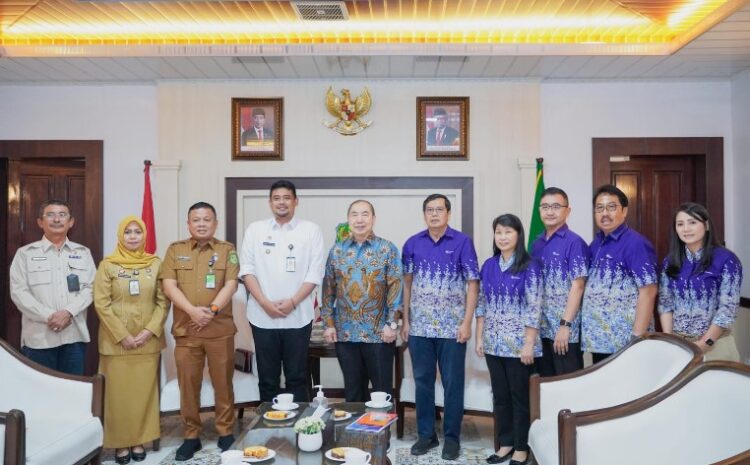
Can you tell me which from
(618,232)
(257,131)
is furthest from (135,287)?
(618,232)

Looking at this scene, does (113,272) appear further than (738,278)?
Yes

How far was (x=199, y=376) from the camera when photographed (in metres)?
3.58

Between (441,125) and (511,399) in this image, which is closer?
(511,399)

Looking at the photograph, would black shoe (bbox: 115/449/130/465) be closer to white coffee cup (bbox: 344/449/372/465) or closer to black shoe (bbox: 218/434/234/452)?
black shoe (bbox: 218/434/234/452)

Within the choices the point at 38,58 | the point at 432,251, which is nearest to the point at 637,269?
the point at 432,251

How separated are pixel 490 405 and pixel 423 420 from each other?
405 millimetres

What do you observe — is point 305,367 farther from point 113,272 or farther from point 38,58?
point 38,58

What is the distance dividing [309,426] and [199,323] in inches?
54.5

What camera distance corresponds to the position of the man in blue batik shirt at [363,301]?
3449 mm

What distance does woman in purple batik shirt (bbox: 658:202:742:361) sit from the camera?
2.95m

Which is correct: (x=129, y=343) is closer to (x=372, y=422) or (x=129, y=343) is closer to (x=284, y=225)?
(x=284, y=225)

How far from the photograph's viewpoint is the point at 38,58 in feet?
14.3

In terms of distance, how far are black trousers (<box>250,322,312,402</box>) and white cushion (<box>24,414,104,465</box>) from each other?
0.99 meters

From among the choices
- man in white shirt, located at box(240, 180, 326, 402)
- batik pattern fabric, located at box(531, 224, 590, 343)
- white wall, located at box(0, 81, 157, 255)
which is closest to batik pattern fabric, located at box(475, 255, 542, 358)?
batik pattern fabric, located at box(531, 224, 590, 343)
